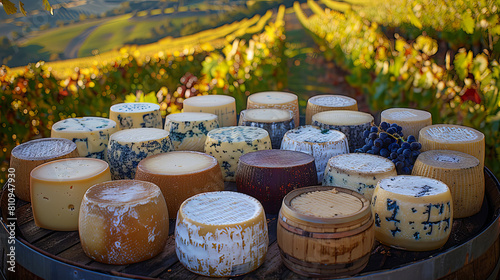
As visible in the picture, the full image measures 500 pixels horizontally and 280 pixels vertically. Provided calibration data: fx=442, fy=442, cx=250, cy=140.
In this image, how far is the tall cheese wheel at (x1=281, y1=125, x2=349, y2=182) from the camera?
6.73 feet

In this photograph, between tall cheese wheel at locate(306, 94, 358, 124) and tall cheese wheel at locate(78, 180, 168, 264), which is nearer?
tall cheese wheel at locate(78, 180, 168, 264)

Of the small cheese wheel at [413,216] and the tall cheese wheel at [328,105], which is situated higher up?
the tall cheese wheel at [328,105]

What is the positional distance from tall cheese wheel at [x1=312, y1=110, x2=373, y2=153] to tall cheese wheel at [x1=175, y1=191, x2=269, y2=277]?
107 cm

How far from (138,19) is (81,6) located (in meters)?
1.91

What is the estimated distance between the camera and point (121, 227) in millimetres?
1402

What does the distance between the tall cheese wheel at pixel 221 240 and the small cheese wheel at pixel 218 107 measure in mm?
1325

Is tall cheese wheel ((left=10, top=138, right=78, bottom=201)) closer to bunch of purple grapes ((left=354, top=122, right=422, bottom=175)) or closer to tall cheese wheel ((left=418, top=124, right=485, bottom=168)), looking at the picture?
bunch of purple grapes ((left=354, top=122, right=422, bottom=175))

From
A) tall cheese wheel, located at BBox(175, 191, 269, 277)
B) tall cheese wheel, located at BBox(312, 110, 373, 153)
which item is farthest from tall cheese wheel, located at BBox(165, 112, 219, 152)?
tall cheese wheel, located at BBox(175, 191, 269, 277)

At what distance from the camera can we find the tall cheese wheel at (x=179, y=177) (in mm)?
1721

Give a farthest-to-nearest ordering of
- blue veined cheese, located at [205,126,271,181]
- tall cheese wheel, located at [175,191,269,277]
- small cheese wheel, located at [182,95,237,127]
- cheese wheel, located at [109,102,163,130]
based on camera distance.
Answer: small cheese wheel, located at [182,95,237,127], cheese wheel, located at [109,102,163,130], blue veined cheese, located at [205,126,271,181], tall cheese wheel, located at [175,191,269,277]

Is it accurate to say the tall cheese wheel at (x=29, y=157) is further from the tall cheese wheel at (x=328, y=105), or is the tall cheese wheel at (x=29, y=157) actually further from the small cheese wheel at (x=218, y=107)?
the tall cheese wheel at (x=328, y=105)

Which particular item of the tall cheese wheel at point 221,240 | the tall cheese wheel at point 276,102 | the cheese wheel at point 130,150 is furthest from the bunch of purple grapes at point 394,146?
the cheese wheel at point 130,150

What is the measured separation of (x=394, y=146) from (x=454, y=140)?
0.28 meters

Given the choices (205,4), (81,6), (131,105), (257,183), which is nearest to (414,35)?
(205,4)
